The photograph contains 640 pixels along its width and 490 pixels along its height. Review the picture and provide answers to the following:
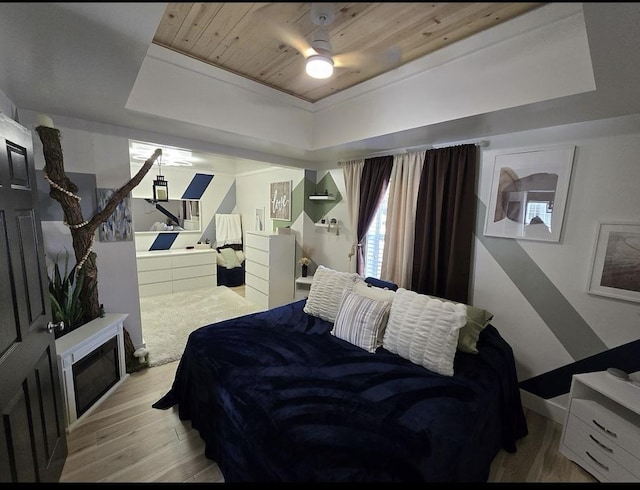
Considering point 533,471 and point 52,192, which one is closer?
point 533,471

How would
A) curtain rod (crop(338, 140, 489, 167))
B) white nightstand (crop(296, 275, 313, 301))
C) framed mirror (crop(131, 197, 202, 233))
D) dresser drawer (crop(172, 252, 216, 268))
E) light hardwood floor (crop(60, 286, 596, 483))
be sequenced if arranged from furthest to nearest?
framed mirror (crop(131, 197, 202, 233)) < dresser drawer (crop(172, 252, 216, 268)) < white nightstand (crop(296, 275, 313, 301)) < curtain rod (crop(338, 140, 489, 167)) < light hardwood floor (crop(60, 286, 596, 483))

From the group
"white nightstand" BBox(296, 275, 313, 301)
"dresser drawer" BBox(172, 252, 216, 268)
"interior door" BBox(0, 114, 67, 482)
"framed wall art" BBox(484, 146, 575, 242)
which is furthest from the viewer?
"dresser drawer" BBox(172, 252, 216, 268)

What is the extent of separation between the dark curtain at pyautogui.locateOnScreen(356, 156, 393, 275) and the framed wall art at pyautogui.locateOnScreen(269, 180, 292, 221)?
4.72 ft

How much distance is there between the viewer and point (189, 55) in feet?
6.89

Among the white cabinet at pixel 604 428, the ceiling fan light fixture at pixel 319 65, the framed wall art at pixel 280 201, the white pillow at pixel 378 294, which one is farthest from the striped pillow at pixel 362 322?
the framed wall art at pixel 280 201

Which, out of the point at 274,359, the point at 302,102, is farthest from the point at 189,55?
the point at 274,359

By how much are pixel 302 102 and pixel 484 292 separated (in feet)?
8.44

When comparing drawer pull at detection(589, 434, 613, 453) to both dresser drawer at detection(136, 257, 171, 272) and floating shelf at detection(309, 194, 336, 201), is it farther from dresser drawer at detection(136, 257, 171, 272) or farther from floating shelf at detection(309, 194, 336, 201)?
dresser drawer at detection(136, 257, 171, 272)

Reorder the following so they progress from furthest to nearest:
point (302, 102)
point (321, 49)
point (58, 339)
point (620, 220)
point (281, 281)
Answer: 1. point (281, 281)
2. point (302, 102)
3. point (58, 339)
4. point (620, 220)
5. point (321, 49)

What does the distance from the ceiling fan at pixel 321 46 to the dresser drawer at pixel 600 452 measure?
2733mm

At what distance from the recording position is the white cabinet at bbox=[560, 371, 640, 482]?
5.15 feet

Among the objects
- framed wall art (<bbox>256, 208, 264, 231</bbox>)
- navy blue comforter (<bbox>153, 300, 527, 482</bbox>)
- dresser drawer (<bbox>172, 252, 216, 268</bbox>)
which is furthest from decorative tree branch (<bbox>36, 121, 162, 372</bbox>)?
framed wall art (<bbox>256, 208, 264, 231</bbox>)

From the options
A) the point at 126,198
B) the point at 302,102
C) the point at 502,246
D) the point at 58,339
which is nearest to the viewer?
the point at 58,339

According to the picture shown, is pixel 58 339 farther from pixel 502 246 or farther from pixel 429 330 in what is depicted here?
pixel 502 246
